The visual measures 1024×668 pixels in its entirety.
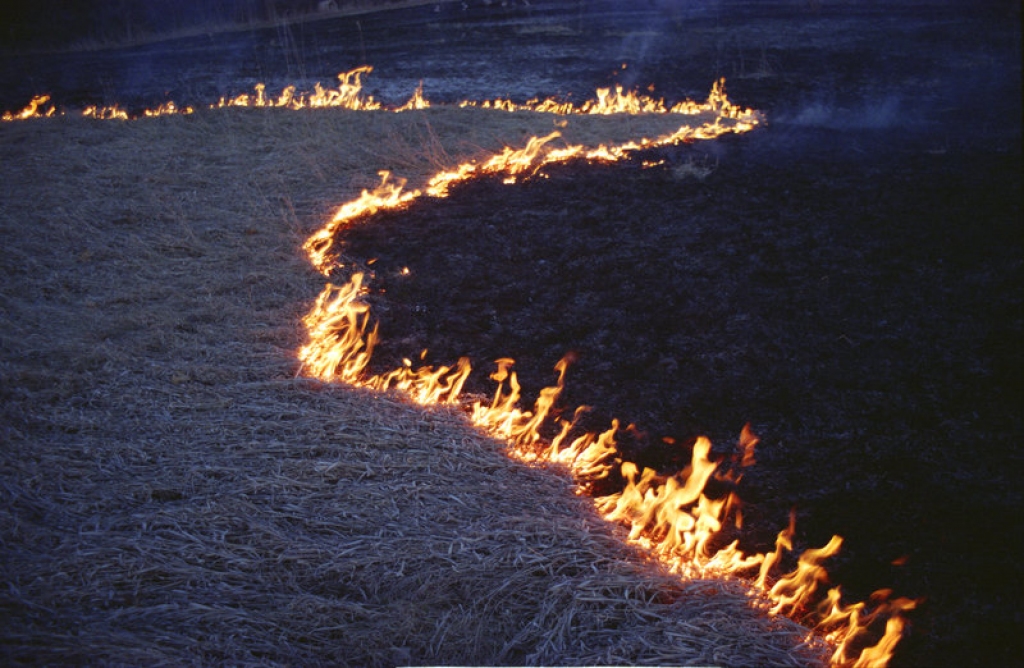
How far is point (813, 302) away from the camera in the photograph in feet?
14.5

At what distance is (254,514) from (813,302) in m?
3.29

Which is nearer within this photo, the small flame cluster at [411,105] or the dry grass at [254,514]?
the dry grass at [254,514]

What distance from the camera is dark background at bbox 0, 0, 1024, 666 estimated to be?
9.32 feet

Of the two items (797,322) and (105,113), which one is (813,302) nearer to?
(797,322)

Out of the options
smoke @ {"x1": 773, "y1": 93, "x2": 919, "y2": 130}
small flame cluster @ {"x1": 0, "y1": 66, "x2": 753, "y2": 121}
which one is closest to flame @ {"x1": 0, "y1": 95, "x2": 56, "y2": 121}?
small flame cluster @ {"x1": 0, "y1": 66, "x2": 753, "y2": 121}

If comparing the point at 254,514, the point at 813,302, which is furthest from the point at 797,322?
the point at 254,514

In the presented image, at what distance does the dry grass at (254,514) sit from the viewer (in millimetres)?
2213

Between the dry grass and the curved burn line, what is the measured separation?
117mm

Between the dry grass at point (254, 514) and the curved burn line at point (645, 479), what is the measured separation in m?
0.12

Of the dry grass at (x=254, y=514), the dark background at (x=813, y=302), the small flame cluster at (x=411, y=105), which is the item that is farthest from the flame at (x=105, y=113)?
the dry grass at (x=254, y=514)

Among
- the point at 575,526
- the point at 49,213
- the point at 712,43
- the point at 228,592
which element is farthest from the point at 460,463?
the point at 712,43

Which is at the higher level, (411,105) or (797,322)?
(411,105)

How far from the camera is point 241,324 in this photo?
4.34 metres

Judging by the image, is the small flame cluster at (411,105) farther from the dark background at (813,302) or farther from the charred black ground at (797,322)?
the charred black ground at (797,322)
